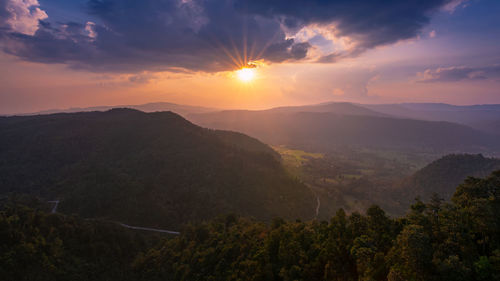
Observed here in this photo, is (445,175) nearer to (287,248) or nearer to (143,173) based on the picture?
(287,248)

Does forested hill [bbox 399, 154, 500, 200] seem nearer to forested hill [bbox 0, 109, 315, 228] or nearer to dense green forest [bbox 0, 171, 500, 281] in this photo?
forested hill [bbox 0, 109, 315, 228]

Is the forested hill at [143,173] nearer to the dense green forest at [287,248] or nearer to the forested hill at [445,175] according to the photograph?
the dense green forest at [287,248]

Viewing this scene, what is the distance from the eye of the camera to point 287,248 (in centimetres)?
2158

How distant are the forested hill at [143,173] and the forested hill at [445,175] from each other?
60.7m

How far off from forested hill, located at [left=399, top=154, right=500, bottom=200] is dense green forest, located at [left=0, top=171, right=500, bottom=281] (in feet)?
Answer: 338

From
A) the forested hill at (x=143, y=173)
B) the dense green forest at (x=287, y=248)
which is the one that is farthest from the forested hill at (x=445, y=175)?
the dense green forest at (x=287, y=248)

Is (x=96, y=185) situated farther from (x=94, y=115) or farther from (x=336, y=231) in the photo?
(x=94, y=115)

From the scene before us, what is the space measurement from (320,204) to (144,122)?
81.7 m

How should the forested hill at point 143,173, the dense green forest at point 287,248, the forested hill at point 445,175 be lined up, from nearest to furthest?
the dense green forest at point 287,248 → the forested hill at point 143,173 → the forested hill at point 445,175

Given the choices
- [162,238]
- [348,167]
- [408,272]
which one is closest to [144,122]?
[162,238]

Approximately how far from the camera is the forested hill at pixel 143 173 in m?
57.2

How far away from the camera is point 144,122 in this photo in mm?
104938

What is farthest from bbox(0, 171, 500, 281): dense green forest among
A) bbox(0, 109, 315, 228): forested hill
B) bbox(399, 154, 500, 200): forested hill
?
bbox(399, 154, 500, 200): forested hill

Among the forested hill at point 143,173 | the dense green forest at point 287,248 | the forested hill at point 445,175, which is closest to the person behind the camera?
the dense green forest at point 287,248
